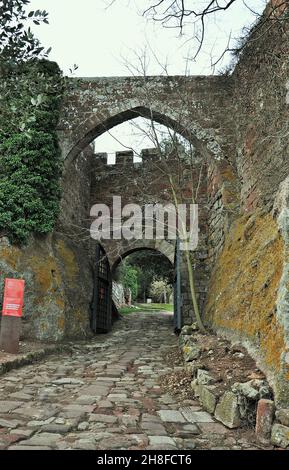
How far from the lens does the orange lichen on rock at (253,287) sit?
2.80 meters

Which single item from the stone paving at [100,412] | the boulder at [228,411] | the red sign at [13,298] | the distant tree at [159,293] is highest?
the red sign at [13,298]

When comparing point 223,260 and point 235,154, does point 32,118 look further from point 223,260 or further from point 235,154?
point 235,154

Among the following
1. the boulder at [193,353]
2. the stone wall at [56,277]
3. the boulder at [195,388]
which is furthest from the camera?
the stone wall at [56,277]

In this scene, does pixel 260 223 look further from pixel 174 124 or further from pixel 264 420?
pixel 174 124

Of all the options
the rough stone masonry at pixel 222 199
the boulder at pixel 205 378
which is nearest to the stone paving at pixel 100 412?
Answer: the boulder at pixel 205 378

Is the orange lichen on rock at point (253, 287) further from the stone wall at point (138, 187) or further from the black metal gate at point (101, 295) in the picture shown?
the stone wall at point (138, 187)

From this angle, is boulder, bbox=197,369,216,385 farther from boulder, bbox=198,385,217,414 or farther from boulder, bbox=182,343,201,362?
boulder, bbox=182,343,201,362

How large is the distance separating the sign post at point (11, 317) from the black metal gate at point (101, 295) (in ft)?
9.14

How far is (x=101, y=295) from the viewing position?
28.7 feet

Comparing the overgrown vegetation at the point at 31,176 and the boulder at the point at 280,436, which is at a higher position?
the overgrown vegetation at the point at 31,176

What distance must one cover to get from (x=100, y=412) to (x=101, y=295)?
20.0 feet

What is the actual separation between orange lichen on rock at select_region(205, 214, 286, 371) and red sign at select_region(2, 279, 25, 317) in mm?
2724

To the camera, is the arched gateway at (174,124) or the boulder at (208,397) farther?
the arched gateway at (174,124)
